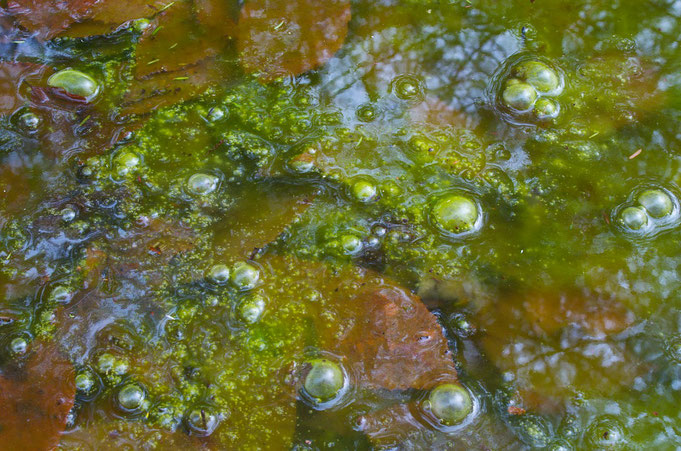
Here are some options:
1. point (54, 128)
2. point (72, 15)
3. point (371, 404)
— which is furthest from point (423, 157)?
point (72, 15)

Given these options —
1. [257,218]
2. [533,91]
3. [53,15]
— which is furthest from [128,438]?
[533,91]

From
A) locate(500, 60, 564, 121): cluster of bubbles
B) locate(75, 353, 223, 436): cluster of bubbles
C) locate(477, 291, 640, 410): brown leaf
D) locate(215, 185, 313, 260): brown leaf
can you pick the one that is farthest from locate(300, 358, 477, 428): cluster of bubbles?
locate(500, 60, 564, 121): cluster of bubbles

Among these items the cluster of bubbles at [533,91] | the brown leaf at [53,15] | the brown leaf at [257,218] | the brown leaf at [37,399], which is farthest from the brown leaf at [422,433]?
the brown leaf at [53,15]

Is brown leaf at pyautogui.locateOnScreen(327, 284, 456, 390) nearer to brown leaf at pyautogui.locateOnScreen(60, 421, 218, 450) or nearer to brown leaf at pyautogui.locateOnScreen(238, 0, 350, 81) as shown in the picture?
brown leaf at pyautogui.locateOnScreen(60, 421, 218, 450)

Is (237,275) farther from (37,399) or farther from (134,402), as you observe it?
(37,399)

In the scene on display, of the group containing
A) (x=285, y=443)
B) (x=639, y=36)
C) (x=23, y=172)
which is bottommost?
(x=285, y=443)

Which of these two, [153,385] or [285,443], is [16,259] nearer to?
[153,385]
